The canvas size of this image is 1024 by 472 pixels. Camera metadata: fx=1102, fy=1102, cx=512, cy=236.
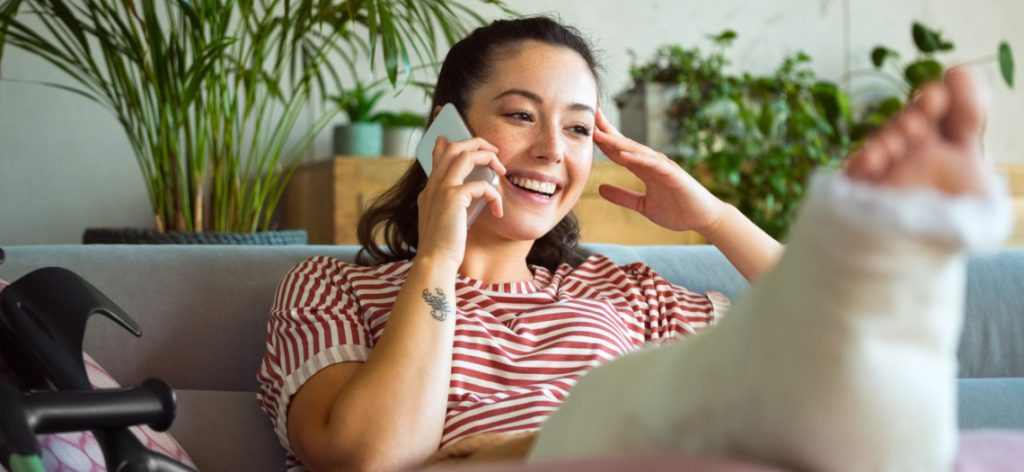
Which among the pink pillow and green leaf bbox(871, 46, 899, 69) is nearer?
the pink pillow

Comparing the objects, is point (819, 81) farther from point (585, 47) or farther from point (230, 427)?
point (230, 427)

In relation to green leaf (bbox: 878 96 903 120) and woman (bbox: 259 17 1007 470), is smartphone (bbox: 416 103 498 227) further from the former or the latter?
green leaf (bbox: 878 96 903 120)

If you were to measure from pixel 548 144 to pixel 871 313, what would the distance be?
923 mm

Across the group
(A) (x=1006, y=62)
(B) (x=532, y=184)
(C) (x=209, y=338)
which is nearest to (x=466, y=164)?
(B) (x=532, y=184)

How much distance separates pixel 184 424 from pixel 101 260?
273 mm

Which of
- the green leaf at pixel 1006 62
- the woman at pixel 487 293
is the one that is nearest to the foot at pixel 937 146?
the woman at pixel 487 293

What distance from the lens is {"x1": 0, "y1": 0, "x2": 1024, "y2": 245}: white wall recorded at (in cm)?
332

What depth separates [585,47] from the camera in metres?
1.52

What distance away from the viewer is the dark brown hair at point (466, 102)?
58.2 inches

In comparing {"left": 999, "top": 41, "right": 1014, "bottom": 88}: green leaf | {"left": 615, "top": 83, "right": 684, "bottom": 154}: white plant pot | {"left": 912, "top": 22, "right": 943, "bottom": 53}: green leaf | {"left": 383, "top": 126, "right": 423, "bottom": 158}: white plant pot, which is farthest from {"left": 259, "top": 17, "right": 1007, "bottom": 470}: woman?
{"left": 999, "top": 41, "right": 1014, "bottom": 88}: green leaf

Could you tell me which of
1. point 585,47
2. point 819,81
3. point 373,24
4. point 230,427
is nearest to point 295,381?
point 230,427

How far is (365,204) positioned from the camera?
117 inches

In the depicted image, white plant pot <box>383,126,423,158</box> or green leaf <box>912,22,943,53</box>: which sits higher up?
green leaf <box>912,22,943,53</box>

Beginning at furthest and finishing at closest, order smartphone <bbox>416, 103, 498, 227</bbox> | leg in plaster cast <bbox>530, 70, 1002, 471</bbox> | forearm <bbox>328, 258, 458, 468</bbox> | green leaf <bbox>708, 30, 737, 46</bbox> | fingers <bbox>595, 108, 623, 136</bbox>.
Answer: green leaf <bbox>708, 30, 737, 46</bbox> → fingers <bbox>595, 108, 623, 136</bbox> → smartphone <bbox>416, 103, 498, 227</bbox> → forearm <bbox>328, 258, 458, 468</bbox> → leg in plaster cast <bbox>530, 70, 1002, 471</bbox>
